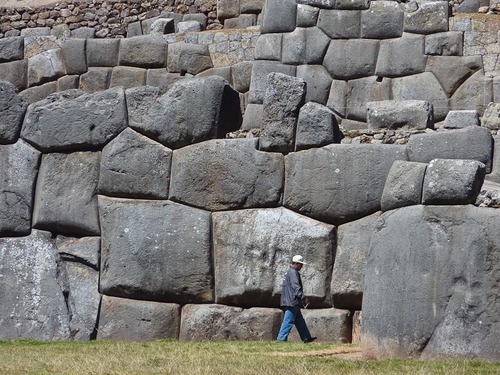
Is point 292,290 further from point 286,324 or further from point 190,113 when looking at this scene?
point 190,113

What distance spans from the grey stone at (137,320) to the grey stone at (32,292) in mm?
488

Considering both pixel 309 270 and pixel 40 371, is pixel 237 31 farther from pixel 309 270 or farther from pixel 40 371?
pixel 40 371

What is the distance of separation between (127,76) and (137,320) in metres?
7.90

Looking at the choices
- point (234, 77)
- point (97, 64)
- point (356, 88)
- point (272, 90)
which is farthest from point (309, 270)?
point (97, 64)

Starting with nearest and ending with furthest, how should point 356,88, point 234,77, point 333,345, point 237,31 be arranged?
point 333,345, point 356,88, point 234,77, point 237,31

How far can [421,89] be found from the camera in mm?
20109

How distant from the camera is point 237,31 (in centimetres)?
2353

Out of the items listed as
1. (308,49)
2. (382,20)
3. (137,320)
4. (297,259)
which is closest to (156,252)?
(137,320)

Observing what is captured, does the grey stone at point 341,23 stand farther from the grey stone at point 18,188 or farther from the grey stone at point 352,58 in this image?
the grey stone at point 18,188

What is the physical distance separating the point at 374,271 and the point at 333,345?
49.6 inches

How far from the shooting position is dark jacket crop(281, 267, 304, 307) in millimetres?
14258

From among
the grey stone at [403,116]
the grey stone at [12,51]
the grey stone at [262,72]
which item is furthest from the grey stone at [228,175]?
the grey stone at [12,51]

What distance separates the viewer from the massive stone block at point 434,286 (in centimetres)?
1241

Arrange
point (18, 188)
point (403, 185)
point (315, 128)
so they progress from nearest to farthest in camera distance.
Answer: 1. point (403, 185)
2. point (315, 128)
3. point (18, 188)
